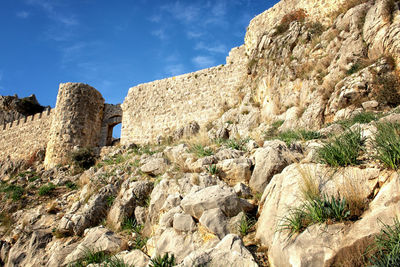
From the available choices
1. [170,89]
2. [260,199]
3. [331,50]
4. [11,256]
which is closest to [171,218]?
[260,199]

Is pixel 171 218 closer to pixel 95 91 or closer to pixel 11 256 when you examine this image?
pixel 11 256

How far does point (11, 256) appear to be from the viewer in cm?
746

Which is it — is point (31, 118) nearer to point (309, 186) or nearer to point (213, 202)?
point (213, 202)

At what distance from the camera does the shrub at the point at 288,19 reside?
41.8 ft

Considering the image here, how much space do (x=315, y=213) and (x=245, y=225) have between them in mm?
1346

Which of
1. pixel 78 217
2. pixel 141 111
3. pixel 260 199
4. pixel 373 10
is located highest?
pixel 373 10

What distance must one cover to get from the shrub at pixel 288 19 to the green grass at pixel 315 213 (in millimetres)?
11735

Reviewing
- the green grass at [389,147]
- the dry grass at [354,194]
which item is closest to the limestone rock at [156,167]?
the dry grass at [354,194]

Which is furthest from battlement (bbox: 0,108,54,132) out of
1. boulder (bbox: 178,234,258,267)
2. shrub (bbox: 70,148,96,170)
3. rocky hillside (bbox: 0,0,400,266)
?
boulder (bbox: 178,234,258,267)

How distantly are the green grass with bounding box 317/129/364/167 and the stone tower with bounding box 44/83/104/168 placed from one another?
1571 centimetres

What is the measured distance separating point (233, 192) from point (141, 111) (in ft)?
44.5

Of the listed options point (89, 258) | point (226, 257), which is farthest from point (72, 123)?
point (226, 257)

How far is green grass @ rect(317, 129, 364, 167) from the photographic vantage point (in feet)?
12.2

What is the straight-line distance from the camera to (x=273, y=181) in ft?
14.7
